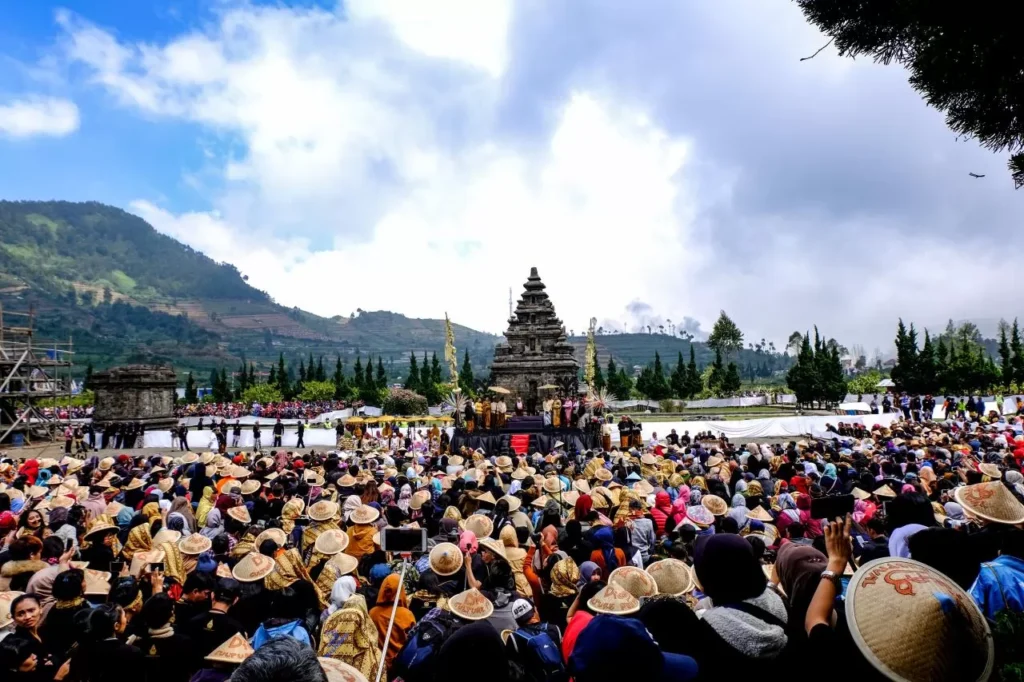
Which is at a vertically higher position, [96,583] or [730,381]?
[730,381]

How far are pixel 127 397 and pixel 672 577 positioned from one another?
45380 millimetres

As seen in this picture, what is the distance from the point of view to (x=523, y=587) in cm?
651

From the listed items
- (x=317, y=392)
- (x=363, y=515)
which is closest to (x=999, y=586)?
(x=363, y=515)

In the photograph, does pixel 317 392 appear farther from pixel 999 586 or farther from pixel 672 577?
pixel 999 586

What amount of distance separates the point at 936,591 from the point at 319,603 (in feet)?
16.6

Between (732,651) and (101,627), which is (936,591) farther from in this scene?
(101,627)

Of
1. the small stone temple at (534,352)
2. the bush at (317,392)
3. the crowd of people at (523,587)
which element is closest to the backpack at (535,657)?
the crowd of people at (523,587)

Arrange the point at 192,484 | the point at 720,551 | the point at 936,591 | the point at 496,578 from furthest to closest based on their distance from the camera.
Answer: the point at 192,484 → the point at 496,578 → the point at 720,551 → the point at 936,591

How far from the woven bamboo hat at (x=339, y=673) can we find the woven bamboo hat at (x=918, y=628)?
2.31m

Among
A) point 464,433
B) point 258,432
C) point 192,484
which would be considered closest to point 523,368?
point 464,433

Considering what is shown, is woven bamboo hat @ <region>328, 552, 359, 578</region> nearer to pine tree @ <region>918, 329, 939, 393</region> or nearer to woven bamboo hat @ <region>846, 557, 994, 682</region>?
woven bamboo hat @ <region>846, 557, 994, 682</region>

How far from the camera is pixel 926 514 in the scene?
5.39 metres

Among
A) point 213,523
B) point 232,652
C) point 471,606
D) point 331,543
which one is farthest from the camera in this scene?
point 213,523

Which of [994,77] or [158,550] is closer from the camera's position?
[994,77]
